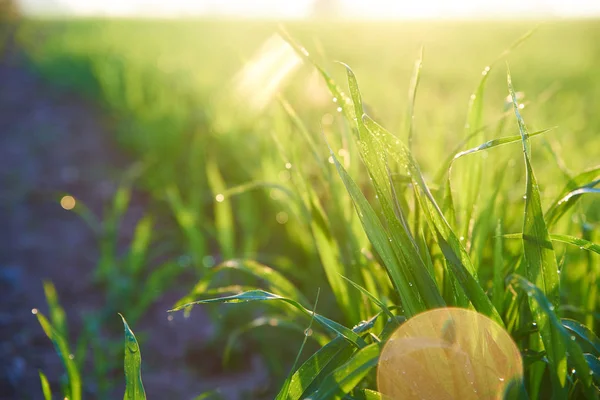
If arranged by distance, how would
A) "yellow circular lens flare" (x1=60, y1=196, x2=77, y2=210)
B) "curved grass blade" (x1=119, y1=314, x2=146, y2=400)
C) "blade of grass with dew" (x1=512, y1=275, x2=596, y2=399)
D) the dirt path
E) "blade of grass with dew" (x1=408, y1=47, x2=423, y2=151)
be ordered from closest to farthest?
"blade of grass with dew" (x1=512, y1=275, x2=596, y2=399) < "curved grass blade" (x1=119, y1=314, x2=146, y2=400) < "blade of grass with dew" (x1=408, y1=47, x2=423, y2=151) < the dirt path < "yellow circular lens flare" (x1=60, y1=196, x2=77, y2=210)

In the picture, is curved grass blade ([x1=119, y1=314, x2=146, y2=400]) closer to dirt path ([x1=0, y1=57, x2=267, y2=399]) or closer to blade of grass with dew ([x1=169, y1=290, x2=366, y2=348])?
blade of grass with dew ([x1=169, y1=290, x2=366, y2=348])

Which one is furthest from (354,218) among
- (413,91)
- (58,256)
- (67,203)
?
(67,203)

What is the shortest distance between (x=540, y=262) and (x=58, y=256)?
77.6 inches

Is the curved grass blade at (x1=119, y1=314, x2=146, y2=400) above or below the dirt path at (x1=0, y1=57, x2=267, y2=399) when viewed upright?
above

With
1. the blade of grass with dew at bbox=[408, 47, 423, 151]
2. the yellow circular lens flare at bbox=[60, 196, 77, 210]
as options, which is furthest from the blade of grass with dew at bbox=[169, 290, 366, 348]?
the yellow circular lens flare at bbox=[60, 196, 77, 210]

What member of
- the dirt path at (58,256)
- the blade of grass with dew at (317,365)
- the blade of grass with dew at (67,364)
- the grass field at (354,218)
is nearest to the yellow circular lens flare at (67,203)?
the dirt path at (58,256)

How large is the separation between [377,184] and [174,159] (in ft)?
6.91

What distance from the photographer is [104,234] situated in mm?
2193

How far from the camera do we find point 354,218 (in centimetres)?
116

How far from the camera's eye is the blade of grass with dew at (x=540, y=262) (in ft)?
2.45

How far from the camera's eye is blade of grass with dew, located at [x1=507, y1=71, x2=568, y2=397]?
2.45 feet

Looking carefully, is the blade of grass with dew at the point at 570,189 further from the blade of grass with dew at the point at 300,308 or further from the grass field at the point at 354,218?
the blade of grass with dew at the point at 300,308

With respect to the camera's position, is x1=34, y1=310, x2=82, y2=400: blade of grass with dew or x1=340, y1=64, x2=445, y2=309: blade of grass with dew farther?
x1=34, y1=310, x2=82, y2=400: blade of grass with dew

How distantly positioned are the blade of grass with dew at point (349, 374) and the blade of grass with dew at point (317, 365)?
0.09 meters
